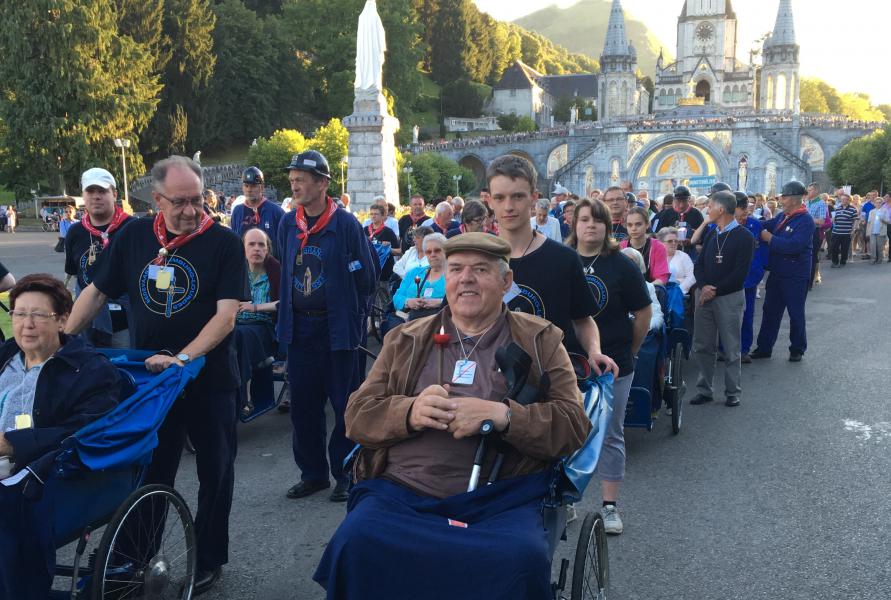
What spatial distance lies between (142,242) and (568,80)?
11619cm

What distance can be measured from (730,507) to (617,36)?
326ft

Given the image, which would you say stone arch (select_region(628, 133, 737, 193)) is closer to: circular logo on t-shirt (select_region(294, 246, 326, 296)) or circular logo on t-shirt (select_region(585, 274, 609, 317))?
circular logo on t-shirt (select_region(585, 274, 609, 317))

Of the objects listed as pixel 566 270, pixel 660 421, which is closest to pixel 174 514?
pixel 566 270

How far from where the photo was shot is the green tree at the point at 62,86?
4059cm

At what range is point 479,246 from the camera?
3.44m

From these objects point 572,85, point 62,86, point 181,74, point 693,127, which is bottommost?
point 693,127

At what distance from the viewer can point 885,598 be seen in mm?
4230

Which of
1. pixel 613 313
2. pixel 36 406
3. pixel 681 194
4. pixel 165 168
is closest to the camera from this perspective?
pixel 36 406

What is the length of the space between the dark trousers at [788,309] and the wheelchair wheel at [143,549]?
28.1 feet

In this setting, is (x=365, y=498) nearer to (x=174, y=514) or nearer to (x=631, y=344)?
(x=174, y=514)

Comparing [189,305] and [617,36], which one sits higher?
[617,36]

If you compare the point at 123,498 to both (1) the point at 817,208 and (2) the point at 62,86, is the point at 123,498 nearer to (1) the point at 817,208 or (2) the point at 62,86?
(1) the point at 817,208

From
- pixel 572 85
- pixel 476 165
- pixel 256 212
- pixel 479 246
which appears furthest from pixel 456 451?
pixel 572 85

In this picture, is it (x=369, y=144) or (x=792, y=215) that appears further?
(x=369, y=144)
